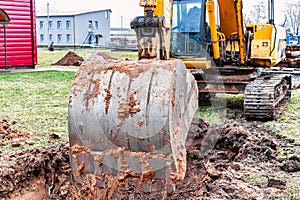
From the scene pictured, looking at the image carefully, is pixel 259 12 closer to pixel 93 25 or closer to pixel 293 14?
pixel 293 14

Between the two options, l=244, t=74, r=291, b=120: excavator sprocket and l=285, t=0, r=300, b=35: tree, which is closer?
l=244, t=74, r=291, b=120: excavator sprocket

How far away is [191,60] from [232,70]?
94cm

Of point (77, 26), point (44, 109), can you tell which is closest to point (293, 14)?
point (77, 26)

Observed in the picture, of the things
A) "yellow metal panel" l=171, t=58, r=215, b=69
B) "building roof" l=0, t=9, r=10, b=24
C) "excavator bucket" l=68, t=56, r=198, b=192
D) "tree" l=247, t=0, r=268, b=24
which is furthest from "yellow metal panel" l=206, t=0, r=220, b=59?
"tree" l=247, t=0, r=268, b=24

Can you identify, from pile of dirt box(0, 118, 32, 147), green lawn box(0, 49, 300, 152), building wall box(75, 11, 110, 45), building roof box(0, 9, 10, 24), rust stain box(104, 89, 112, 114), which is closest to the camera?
rust stain box(104, 89, 112, 114)

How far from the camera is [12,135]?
6.63m

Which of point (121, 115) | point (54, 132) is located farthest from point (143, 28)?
point (54, 132)

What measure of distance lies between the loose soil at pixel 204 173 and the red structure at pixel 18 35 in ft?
41.2

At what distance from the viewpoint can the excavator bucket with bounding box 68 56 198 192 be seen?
3738mm

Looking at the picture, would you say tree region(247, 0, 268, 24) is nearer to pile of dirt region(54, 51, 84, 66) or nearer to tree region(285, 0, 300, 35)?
tree region(285, 0, 300, 35)

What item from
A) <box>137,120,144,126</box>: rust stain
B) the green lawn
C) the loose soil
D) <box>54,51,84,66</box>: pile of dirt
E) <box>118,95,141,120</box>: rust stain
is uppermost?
<box>54,51,84,66</box>: pile of dirt

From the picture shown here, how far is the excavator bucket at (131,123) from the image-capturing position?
12.3 ft

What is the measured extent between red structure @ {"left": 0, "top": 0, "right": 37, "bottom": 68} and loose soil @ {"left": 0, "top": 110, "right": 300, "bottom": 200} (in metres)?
12.6

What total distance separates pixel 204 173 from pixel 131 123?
1.62 meters
